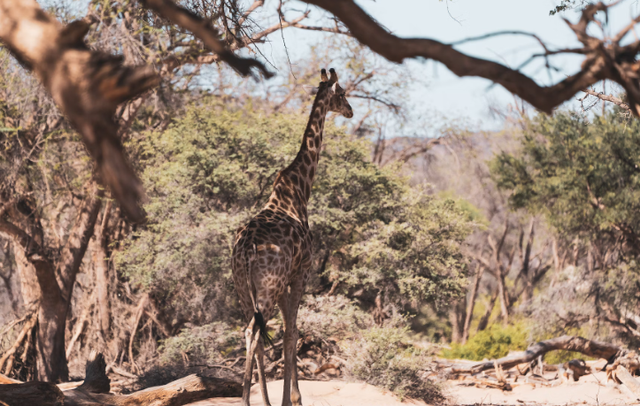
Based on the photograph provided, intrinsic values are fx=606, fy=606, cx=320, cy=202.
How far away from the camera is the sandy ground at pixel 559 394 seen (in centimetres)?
986

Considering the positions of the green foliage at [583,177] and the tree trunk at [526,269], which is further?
the tree trunk at [526,269]

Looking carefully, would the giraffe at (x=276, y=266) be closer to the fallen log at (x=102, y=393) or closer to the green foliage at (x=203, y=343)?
the fallen log at (x=102, y=393)

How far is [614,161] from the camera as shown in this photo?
15.1 metres

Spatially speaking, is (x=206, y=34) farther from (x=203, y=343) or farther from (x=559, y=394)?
(x=559, y=394)

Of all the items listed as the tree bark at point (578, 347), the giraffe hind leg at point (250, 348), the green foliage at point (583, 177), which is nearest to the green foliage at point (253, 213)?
the tree bark at point (578, 347)

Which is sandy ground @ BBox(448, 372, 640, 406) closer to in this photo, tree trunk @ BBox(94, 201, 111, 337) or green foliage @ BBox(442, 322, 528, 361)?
green foliage @ BBox(442, 322, 528, 361)

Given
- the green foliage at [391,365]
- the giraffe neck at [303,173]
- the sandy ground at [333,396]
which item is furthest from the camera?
the green foliage at [391,365]

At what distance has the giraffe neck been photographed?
7590mm

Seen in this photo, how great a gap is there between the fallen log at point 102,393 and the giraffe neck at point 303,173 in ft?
7.82

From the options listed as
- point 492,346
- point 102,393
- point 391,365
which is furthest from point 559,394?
point 492,346

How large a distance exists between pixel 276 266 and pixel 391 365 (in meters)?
4.21

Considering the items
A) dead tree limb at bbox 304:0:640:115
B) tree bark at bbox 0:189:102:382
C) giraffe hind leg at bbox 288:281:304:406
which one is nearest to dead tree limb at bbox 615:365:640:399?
giraffe hind leg at bbox 288:281:304:406

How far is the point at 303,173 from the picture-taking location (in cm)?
798

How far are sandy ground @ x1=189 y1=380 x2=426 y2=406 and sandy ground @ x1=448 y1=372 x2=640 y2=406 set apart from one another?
1.43 meters
